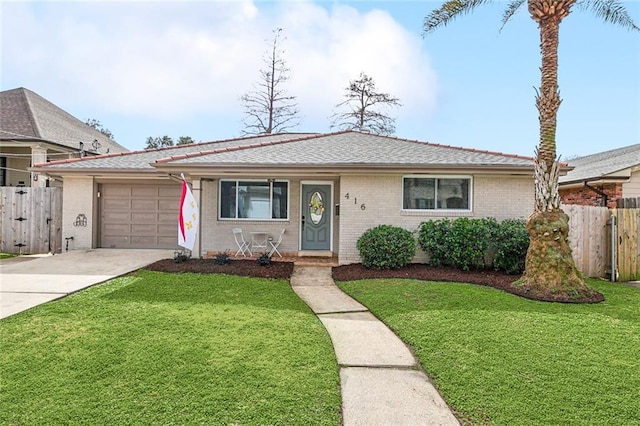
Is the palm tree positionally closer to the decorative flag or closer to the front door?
the front door

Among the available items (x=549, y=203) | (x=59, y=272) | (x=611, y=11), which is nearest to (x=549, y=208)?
(x=549, y=203)

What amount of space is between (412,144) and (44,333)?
35.2 feet

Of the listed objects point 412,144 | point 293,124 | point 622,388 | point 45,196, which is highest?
point 293,124

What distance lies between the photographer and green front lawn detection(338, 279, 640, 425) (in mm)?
3105

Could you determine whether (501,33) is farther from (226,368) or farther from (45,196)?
(45,196)

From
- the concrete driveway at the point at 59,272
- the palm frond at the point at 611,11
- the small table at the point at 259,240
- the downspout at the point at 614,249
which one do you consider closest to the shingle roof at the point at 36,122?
the concrete driveway at the point at 59,272

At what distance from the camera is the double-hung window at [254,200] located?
1121 cm

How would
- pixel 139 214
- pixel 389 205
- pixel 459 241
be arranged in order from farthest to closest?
pixel 139 214, pixel 389 205, pixel 459 241

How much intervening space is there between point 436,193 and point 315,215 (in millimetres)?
3659

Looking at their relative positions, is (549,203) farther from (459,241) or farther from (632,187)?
(632,187)

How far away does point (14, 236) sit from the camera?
11.7 m

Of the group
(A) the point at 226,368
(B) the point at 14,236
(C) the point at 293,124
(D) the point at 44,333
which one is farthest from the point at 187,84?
(A) the point at 226,368

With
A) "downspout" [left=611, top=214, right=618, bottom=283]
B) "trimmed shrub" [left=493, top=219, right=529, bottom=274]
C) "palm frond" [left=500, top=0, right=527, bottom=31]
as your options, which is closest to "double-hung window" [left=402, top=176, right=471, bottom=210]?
"trimmed shrub" [left=493, top=219, right=529, bottom=274]

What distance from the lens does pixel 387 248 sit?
8.93 m
